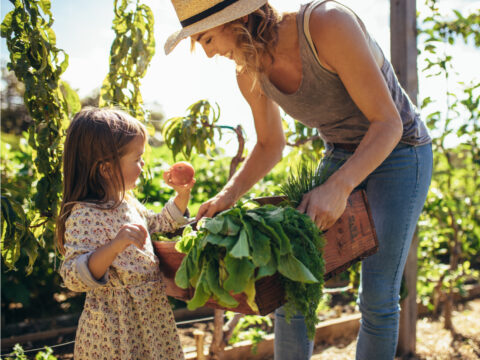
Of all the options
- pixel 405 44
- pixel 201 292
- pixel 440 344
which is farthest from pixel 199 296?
pixel 440 344

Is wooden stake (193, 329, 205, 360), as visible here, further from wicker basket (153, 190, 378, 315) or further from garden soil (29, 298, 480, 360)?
wicker basket (153, 190, 378, 315)

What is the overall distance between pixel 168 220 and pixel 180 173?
215mm

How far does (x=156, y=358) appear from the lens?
1.68m

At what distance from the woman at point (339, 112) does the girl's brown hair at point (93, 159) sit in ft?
1.23

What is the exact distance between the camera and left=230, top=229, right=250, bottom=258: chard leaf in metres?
1.15

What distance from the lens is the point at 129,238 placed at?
56.5 inches

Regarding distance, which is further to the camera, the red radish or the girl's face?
the red radish

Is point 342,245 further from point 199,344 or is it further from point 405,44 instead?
point 405,44

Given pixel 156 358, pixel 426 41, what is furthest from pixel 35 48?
pixel 426 41

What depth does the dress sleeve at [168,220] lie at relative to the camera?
1.95m

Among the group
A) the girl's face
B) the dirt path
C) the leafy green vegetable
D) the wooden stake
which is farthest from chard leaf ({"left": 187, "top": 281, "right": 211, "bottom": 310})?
the dirt path

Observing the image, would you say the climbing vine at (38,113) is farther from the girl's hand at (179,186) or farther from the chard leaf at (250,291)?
the chard leaf at (250,291)

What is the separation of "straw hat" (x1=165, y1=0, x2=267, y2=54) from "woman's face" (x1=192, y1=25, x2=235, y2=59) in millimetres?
56

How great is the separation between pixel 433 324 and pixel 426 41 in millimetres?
2186
